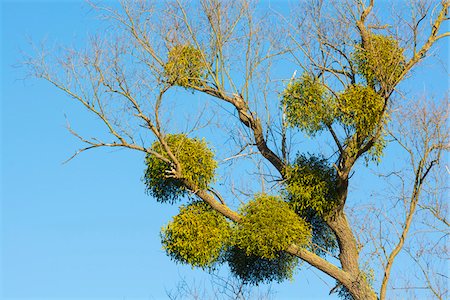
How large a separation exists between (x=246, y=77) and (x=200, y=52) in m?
0.65

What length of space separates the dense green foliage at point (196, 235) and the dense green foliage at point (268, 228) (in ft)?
0.83

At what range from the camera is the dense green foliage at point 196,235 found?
409 inches

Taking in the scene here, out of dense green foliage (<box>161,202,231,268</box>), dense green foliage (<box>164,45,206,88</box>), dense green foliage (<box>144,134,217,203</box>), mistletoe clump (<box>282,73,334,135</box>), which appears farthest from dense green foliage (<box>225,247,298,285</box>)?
dense green foliage (<box>164,45,206,88</box>)

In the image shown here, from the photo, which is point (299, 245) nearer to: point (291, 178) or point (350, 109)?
point (291, 178)

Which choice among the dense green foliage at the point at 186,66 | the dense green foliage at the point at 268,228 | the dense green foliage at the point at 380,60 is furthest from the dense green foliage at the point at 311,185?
the dense green foliage at the point at 186,66

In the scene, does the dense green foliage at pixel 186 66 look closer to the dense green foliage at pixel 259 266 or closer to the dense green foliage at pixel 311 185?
the dense green foliage at pixel 311 185

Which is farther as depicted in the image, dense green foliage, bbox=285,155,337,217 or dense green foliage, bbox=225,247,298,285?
dense green foliage, bbox=225,247,298,285

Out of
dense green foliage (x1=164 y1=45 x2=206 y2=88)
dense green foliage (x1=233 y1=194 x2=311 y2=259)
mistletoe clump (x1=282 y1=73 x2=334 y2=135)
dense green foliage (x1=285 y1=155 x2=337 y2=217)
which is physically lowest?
dense green foliage (x1=233 y1=194 x2=311 y2=259)

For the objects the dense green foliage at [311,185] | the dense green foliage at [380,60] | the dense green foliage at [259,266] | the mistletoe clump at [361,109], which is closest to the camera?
the mistletoe clump at [361,109]

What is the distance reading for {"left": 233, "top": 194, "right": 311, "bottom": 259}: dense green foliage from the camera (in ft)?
34.0

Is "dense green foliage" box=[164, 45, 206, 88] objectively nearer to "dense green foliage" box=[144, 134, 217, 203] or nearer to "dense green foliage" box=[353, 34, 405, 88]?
"dense green foliage" box=[144, 134, 217, 203]

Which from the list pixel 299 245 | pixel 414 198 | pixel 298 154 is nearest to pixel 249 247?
pixel 299 245

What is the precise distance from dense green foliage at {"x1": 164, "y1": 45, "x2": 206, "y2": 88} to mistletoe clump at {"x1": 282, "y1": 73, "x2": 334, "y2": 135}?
1.06 meters

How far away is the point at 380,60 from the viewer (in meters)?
10.5
